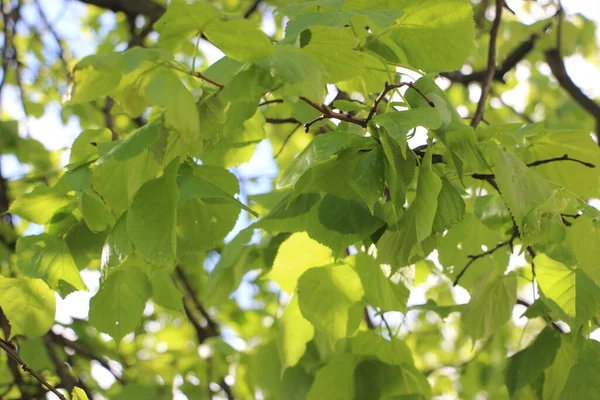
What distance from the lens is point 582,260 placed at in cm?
78

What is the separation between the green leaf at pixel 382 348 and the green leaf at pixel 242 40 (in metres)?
0.54

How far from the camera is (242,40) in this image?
0.68 metres

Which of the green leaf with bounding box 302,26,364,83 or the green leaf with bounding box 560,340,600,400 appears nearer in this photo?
the green leaf with bounding box 302,26,364,83

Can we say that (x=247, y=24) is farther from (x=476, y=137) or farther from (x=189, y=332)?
(x=189, y=332)

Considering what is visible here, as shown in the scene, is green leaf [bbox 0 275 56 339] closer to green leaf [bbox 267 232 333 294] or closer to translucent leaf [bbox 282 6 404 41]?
green leaf [bbox 267 232 333 294]

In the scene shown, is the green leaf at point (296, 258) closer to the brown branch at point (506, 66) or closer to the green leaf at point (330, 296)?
the green leaf at point (330, 296)

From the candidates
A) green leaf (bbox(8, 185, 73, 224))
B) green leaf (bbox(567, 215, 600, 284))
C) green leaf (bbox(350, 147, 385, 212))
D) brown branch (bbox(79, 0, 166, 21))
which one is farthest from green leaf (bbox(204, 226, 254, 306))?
brown branch (bbox(79, 0, 166, 21))

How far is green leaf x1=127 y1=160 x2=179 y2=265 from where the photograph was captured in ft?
2.45

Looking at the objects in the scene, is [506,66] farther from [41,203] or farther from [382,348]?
[41,203]

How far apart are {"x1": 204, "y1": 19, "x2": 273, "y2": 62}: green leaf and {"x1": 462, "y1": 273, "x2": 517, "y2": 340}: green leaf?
54 centimetres

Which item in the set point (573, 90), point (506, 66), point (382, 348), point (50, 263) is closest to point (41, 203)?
point (50, 263)

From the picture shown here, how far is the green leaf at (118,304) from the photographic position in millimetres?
920

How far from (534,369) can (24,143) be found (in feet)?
5.47

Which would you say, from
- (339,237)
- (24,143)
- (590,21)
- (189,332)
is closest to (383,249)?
(339,237)
